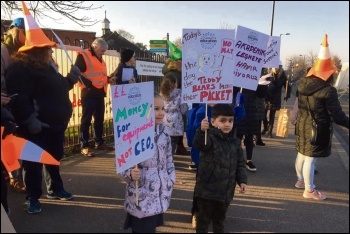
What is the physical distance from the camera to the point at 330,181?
221 inches

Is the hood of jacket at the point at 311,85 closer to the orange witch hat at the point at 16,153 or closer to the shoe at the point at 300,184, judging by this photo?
the shoe at the point at 300,184

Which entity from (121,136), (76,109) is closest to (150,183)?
(121,136)

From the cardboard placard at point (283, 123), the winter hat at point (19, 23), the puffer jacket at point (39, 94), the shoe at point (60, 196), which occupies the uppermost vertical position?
the winter hat at point (19, 23)

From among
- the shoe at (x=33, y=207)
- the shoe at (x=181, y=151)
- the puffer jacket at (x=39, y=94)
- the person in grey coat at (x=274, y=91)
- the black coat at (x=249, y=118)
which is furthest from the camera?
the person in grey coat at (x=274, y=91)

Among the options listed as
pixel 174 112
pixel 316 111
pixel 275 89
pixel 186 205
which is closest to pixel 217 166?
pixel 186 205

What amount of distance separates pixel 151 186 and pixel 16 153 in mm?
1123

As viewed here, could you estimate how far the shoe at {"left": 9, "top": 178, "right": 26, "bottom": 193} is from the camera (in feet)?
14.8

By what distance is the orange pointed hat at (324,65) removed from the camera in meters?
4.43


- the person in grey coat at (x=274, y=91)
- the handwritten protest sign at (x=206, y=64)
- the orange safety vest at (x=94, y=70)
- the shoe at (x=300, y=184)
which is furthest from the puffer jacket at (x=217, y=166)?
the person in grey coat at (x=274, y=91)

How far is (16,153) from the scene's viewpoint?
2.90 m

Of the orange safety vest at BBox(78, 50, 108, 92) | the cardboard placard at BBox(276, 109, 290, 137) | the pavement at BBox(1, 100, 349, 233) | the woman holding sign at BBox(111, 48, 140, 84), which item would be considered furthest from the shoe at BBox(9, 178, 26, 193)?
the cardboard placard at BBox(276, 109, 290, 137)

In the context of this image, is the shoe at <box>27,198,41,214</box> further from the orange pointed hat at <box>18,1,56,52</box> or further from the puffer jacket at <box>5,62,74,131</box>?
the orange pointed hat at <box>18,1,56,52</box>

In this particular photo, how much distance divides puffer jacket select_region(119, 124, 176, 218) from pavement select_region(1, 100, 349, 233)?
728 mm

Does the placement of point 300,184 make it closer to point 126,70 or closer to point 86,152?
point 126,70
